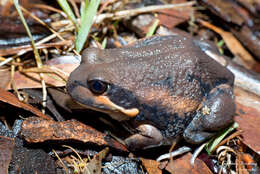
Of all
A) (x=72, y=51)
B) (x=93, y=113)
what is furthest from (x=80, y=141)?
(x=72, y=51)

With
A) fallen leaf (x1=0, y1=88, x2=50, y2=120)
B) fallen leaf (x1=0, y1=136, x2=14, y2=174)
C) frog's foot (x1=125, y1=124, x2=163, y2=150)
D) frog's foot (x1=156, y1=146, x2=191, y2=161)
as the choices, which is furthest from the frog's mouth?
fallen leaf (x1=0, y1=136, x2=14, y2=174)

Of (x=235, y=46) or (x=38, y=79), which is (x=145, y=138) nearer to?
(x=38, y=79)

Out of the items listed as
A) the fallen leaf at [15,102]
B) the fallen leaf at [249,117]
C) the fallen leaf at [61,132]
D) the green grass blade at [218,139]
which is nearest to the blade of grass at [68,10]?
the fallen leaf at [15,102]

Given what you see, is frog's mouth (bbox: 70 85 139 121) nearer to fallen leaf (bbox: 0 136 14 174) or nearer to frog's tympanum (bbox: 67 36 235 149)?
frog's tympanum (bbox: 67 36 235 149)

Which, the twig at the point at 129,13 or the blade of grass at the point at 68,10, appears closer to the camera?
the blade of grass at the point at 68,10

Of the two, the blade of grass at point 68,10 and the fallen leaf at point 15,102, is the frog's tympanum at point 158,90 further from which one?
the blade of grass at point 68,10

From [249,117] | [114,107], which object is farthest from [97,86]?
[249,117]

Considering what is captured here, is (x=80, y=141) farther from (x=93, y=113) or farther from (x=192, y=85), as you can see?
(x=192, y=85)

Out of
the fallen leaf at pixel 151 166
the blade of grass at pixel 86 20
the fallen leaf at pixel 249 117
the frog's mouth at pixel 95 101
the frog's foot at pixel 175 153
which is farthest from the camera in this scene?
the blade of grass at pixel 86 20
